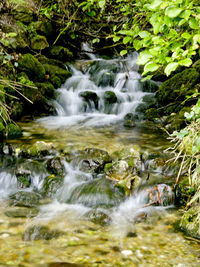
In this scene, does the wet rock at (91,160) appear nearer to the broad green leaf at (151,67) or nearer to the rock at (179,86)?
the broad green leaf at (151,67)

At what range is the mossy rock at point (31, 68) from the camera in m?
8.23

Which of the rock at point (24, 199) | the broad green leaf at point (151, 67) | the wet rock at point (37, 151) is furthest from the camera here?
the wet rock at point (37, 151)

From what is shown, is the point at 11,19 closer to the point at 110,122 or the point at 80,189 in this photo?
the point at 110,122

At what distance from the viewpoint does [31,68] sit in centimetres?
841

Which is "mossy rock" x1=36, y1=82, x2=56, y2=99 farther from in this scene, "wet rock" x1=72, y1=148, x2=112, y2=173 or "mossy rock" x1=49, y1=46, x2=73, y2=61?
"wet rock" x1=72, y1=148, x2=112, y2=173

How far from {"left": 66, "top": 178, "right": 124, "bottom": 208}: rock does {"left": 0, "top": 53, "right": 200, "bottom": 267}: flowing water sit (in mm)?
15

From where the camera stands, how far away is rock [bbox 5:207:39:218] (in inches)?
137

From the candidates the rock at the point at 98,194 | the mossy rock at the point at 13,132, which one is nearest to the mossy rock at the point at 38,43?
the mossy rock at the point at 13,132

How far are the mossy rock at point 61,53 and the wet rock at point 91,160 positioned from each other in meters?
7.22

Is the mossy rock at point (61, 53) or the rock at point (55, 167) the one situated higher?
the mossy rock at point (61, 53)

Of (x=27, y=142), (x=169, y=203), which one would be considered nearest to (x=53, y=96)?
(x=27, y=142)

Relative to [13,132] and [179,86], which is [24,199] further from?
[179,86]

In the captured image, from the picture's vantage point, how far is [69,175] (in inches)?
180

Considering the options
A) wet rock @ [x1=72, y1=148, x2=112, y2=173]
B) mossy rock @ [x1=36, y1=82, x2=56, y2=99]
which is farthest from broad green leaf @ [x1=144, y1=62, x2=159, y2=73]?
mossy rock @ [x1=36, y1=82, x2=56, y2=99]
